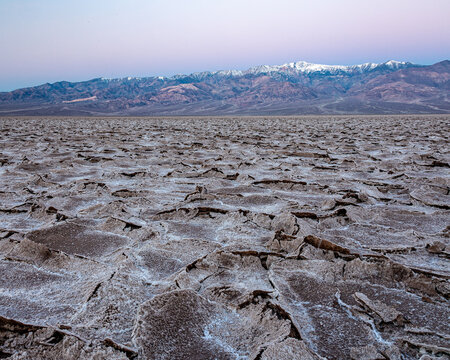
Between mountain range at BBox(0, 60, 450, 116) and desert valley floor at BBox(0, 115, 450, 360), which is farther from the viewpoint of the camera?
mountain range at BBox(0, 60, 450, 116)

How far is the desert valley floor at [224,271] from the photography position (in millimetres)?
1200

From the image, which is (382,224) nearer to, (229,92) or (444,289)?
(444,289)

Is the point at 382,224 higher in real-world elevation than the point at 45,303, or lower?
lower

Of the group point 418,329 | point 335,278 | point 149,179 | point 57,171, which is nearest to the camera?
point 418,329

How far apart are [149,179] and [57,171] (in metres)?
1.30

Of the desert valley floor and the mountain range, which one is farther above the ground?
the desert valley floor

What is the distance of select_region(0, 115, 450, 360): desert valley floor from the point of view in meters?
1.20

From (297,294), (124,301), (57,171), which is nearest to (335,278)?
(297,294)

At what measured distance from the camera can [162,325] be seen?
4.21 feet

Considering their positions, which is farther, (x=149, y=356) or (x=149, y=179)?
(x=149, y=179)

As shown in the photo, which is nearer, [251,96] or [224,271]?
[224,271]

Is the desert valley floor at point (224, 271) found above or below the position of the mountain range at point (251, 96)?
above

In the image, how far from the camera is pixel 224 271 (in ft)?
5.71

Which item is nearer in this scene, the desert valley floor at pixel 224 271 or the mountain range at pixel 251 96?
the desert valley floor at pixel 224 271
